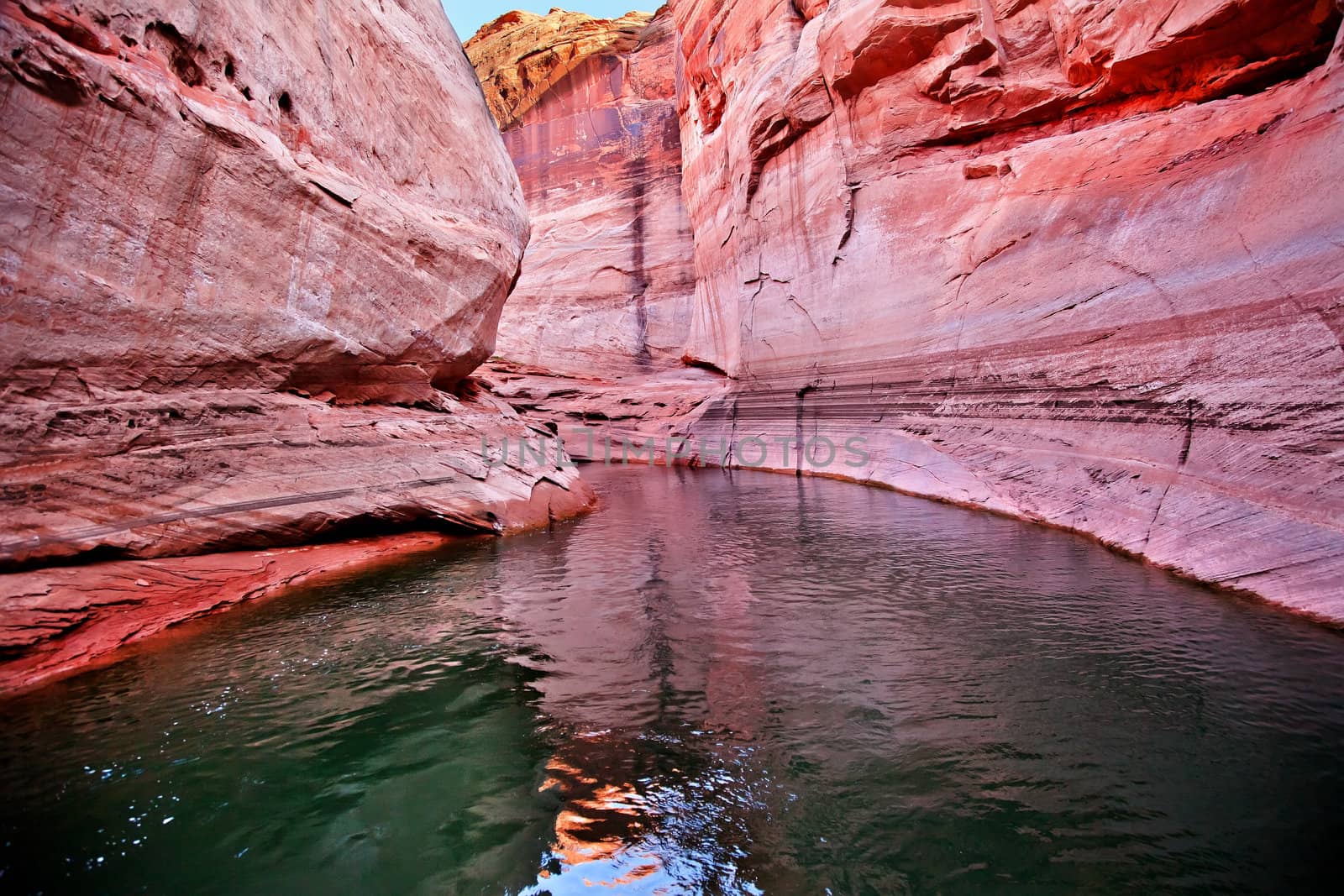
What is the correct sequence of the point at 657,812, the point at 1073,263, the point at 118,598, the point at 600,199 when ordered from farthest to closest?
the point at 600,199
the point at 1073,263
the point at 118,598
the point at 657,812

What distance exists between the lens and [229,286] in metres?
5.58

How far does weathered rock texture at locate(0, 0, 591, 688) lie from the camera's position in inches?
Result: 170

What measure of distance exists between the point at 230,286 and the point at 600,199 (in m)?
21.7

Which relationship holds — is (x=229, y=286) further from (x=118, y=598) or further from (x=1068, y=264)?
(x=1068, y=264)

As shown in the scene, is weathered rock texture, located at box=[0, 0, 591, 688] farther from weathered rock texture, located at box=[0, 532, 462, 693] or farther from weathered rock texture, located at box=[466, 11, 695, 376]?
weathered rock texture, located at box=[466, 11, 695, 376]

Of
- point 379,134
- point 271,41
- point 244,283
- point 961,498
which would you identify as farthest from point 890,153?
point 244,283

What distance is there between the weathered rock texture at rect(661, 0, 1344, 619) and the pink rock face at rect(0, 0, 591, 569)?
681cm

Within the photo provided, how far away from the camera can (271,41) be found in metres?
6.44

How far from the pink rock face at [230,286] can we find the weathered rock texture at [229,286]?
18mm

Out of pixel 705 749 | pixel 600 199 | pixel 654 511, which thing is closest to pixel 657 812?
pixel 705 749

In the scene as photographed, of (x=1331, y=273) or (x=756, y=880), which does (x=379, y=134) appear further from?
(x=1331, y=273)

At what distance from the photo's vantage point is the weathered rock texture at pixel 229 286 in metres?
4.31

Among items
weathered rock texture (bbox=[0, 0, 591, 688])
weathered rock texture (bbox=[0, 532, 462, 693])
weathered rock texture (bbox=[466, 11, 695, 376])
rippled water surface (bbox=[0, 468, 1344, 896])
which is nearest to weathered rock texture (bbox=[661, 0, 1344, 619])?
rippled water surface (bbox=[0, 468, 1344, 896])

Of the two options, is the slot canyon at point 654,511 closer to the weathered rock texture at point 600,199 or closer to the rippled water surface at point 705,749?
the rippled water surface at point 705,749
